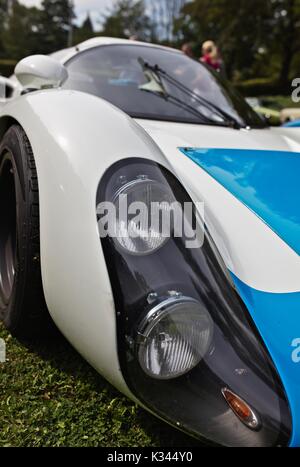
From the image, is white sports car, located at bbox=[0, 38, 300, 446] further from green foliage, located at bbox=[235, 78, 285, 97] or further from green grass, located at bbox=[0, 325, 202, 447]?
green foliage, located at bbox=[235, 78, 285, 97]

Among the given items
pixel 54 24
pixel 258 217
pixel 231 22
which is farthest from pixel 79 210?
pixel 54 24

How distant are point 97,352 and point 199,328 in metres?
0.29

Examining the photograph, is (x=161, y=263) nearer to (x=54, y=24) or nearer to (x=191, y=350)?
(x=191, y=350)

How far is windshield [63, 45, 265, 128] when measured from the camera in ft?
8.36

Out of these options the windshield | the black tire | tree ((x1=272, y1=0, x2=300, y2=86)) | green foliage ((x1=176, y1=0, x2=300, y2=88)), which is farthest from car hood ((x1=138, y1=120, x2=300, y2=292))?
tree ((x1=272, y1=0, x2=300, y2=86))

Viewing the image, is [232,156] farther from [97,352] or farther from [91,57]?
[91,57]

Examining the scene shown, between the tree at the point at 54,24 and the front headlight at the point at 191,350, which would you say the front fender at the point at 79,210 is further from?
the tree at the point at 54,24

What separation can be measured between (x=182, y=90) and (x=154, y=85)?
16 centimetres

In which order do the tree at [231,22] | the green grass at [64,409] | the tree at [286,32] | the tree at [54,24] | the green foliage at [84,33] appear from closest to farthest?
the green grass at [64,409] < the tree at [286,32] < the tree at [231,22] < the green foliage at [84,33] < the tree at [54,24]

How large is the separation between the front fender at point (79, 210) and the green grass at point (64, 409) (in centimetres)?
24

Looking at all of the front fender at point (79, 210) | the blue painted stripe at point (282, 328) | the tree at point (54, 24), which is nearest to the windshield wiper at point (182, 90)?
the front fender at point (79, 210)

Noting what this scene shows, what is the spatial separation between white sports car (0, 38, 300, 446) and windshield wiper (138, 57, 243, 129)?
22.7 inches

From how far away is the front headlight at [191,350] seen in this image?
1185mm

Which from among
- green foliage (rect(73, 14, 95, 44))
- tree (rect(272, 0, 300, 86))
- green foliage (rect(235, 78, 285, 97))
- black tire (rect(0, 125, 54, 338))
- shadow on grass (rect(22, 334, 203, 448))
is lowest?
green foliage (rect(73, 14, 95, 44))
